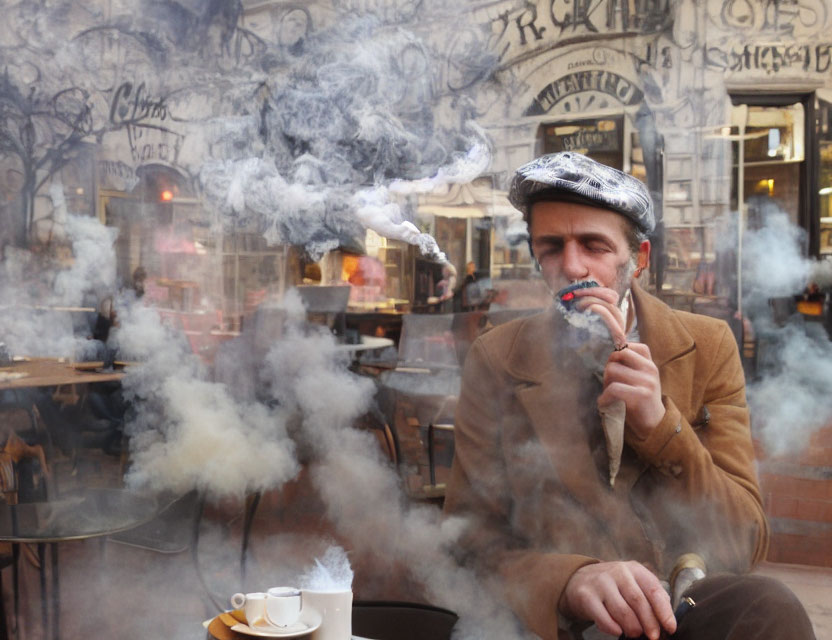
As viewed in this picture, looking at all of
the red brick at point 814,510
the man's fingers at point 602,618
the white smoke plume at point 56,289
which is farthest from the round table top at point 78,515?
the red brick at point 814,510

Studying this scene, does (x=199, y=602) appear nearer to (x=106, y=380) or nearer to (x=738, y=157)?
(x=106, y=380)

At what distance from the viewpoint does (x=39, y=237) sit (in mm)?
3061

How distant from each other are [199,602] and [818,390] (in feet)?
7.71

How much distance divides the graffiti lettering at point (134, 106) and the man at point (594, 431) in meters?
1.45

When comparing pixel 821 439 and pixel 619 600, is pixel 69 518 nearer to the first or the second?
pixel 619 600

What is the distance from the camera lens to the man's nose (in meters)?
2.08

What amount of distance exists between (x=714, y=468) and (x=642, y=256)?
61 cm

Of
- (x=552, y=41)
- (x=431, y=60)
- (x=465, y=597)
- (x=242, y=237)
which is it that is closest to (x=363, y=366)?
(x=242, y=237)

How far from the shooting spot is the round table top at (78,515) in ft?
8.18

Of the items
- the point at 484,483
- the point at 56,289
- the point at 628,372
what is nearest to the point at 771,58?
the point at 628,372

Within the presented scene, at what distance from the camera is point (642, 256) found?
2.24m

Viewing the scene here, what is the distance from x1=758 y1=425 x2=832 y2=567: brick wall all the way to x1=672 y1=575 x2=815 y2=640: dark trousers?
3.25 feet

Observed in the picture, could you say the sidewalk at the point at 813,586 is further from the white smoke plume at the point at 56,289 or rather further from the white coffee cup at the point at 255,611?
the white smoke plume at the point at 56,289

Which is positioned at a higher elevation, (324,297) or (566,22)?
(566,22)
